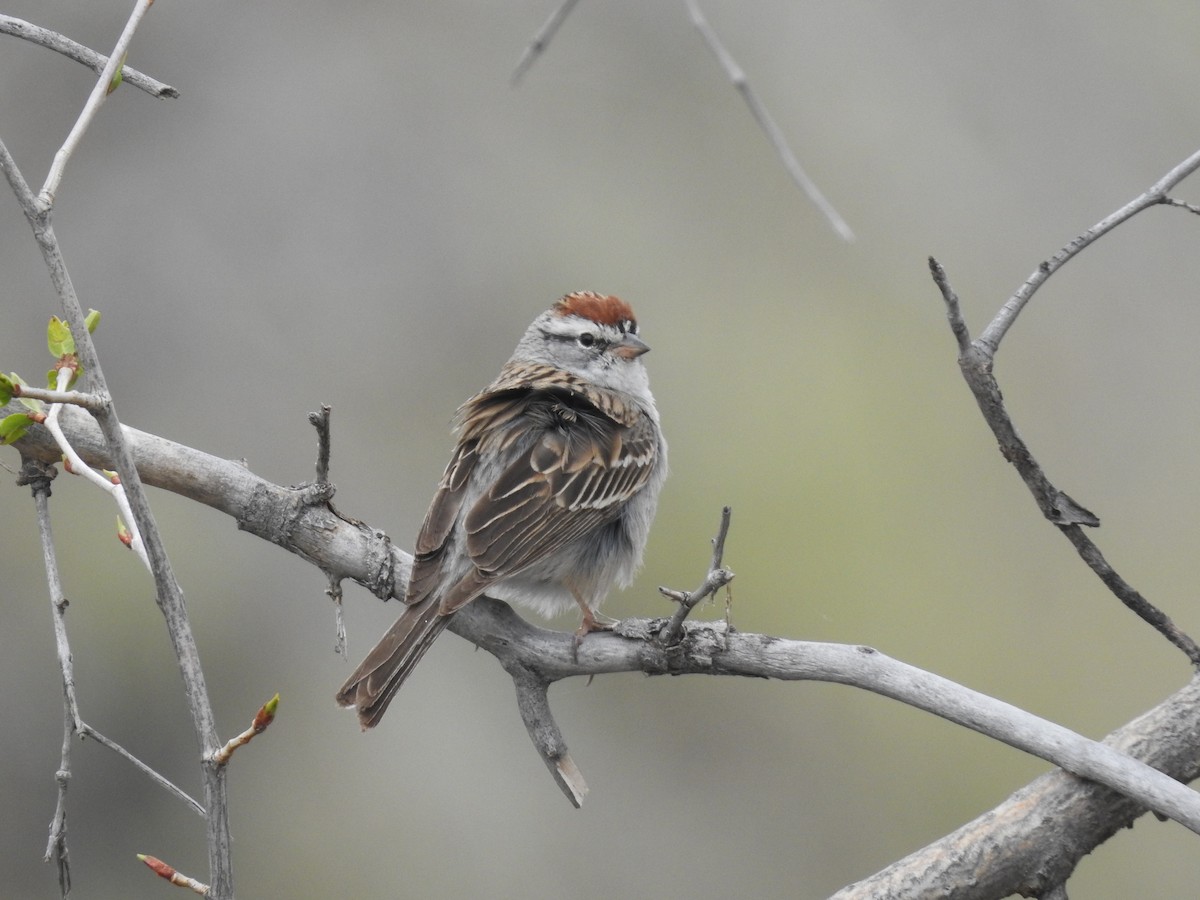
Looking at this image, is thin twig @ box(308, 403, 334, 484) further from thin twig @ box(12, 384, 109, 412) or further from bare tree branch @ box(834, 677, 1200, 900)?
bare tree branch @ box(834, 677, 1200, 900)

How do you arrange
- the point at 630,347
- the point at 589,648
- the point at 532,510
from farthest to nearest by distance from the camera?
the point at 630,347, the point at 532,510, the point at 589,648

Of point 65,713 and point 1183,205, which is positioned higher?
point 1183,205

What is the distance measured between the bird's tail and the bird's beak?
1914mm

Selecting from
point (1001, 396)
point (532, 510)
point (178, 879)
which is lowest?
point (178, 879)

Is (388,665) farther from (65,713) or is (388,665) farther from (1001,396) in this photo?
(1001,396)

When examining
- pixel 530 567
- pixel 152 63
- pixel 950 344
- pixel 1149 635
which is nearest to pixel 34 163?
pixel 152 63

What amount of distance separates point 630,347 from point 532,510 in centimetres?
135

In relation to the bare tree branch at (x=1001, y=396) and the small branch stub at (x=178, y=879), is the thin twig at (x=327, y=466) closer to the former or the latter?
the small branch stub at (x=178, y=879)

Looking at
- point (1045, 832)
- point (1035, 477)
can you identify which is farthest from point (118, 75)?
point (1045, 832)

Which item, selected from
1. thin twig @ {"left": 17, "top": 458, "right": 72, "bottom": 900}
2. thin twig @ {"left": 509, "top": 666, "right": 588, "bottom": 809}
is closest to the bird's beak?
thin twig @ {"left": 509, "top": 666, "right": 588, "bottom": 809}

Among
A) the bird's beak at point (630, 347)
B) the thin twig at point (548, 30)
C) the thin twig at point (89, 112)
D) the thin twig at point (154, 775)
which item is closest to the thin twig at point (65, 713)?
the thin twig at point (154, 775)

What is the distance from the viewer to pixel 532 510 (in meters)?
4.34

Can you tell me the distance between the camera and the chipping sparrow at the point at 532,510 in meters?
3.86

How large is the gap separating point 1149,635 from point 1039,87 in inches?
A: 167
